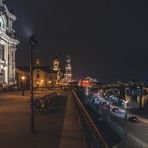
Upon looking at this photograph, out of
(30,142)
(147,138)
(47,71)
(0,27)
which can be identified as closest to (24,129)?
(30,142)

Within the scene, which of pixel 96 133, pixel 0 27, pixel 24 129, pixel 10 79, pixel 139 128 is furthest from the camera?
pixel 10 79

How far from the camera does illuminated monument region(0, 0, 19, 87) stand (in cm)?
10831

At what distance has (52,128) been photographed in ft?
70.6

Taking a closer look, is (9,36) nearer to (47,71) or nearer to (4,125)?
(47,71)

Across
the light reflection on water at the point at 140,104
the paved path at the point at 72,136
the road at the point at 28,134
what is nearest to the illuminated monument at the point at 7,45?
the light reflection on water at the point at 140,104

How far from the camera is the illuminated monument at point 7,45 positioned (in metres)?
108

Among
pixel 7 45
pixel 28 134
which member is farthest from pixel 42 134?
pixel 7 45

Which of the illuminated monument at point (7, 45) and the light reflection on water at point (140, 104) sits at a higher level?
the illuminated monument at point (7, 45)

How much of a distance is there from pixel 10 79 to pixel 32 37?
97.0 metres

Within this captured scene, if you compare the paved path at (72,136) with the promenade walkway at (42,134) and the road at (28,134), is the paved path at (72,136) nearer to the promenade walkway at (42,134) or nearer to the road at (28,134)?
the promenade walkway at (42,134)

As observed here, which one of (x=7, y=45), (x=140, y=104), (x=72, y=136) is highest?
(x=7, y=45)

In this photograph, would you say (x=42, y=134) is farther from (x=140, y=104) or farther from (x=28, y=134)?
(x=140, y=104)

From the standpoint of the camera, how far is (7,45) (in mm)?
114375

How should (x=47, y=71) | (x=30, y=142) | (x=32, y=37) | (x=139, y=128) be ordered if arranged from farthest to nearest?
(x=47, y=71) → (x=139, y=128) → (x=32, y=37) → (x=30, y=142)
